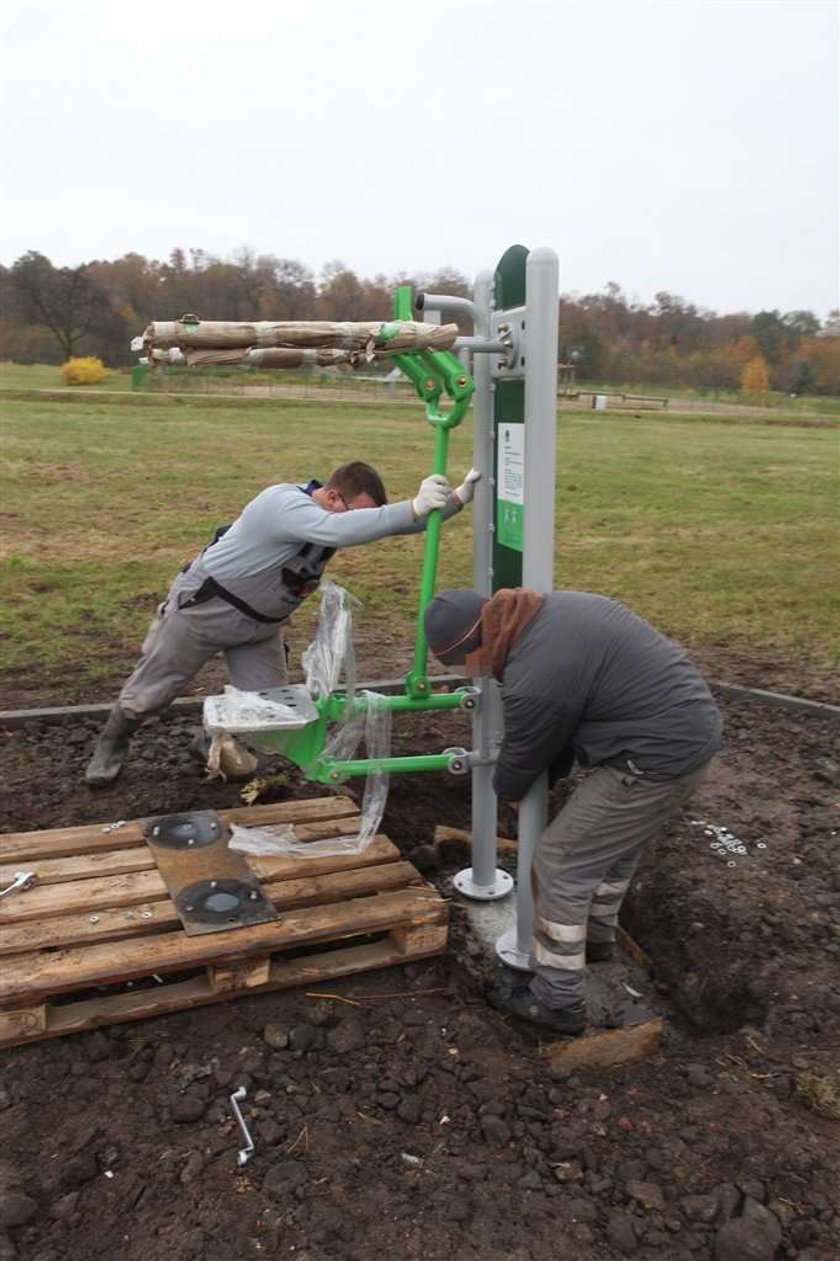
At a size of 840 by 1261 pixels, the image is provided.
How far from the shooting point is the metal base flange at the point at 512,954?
334 cm

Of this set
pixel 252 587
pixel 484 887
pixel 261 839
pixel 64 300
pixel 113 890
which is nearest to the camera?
pixel 113 890

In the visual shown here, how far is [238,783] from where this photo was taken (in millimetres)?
4598

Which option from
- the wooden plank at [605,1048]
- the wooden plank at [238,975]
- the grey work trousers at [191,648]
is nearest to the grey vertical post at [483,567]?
the wooden plank at [605,1048]

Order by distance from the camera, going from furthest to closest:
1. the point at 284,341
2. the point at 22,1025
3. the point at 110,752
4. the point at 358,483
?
the point at 110,752, the point at 358,483, the point at 284,341, the point at 22,1025

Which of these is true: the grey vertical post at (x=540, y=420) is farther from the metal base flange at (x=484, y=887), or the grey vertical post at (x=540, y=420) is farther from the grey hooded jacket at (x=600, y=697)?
the metal base flange at (x=484, y=887)

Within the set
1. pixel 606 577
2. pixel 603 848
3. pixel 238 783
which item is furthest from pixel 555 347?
pixel 606 577

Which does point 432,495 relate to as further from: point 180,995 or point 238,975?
point 180,995

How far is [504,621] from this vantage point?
2.88m

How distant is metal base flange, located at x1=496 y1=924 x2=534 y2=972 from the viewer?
11.0 ft

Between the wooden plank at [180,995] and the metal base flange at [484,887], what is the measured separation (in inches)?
22.2

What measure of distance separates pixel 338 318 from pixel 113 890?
109 feet

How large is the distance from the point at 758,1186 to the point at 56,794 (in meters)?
3.13

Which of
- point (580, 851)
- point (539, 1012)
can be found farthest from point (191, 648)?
point (539, 1012)

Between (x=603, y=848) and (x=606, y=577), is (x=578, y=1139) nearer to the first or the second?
(x=603, y=848)
